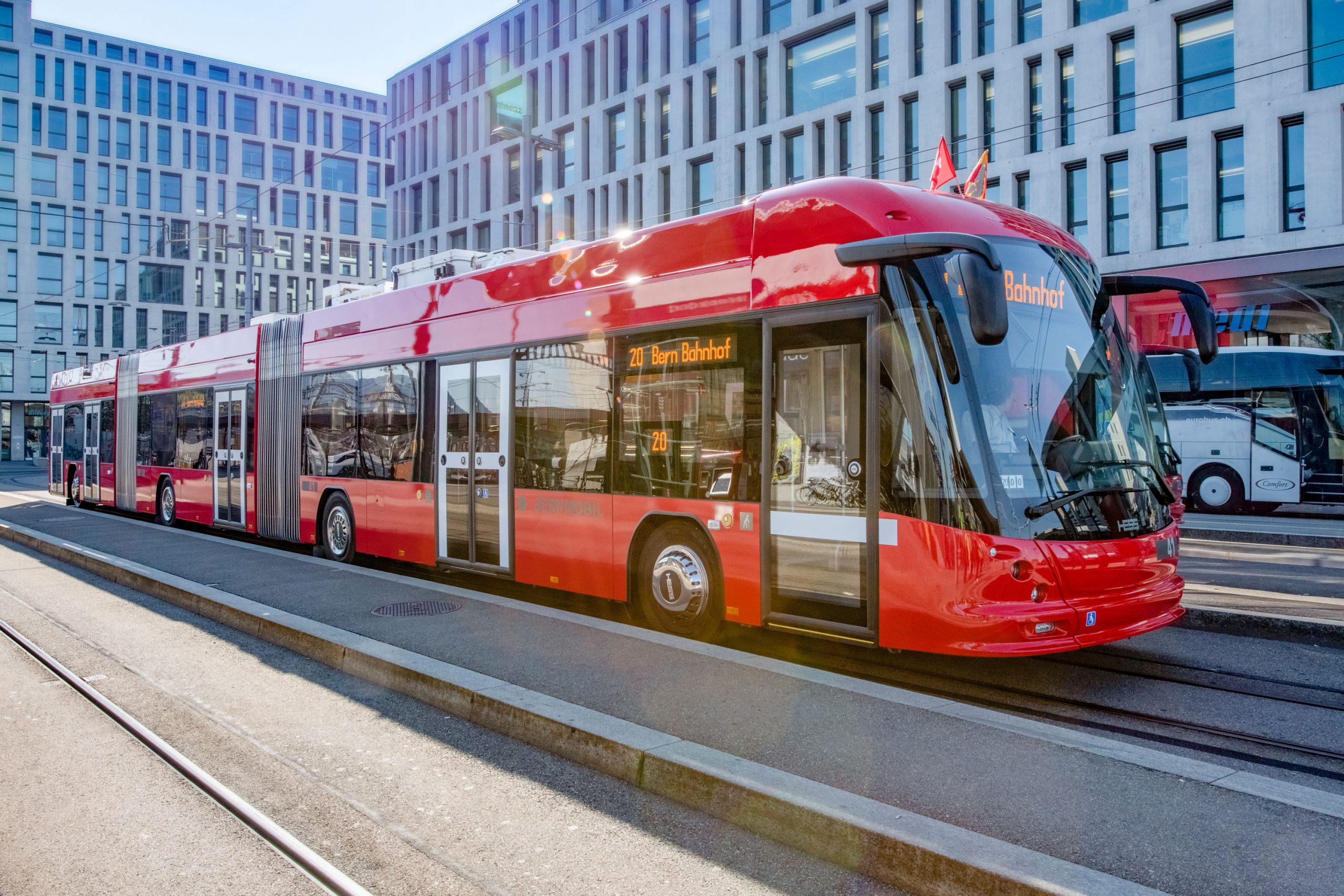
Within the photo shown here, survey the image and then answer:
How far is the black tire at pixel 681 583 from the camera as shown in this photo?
22.8 ft

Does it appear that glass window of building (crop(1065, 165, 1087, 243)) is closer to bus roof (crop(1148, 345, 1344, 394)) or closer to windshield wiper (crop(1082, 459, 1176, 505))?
bus roof (crop(1148, 345, 1344, 394))

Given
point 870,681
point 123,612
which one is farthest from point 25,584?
point 870,681

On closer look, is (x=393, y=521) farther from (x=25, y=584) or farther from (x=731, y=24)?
(x=731, y=24)

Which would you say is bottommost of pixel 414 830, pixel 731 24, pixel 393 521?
pixel 414 830

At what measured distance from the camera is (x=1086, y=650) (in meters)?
7.04

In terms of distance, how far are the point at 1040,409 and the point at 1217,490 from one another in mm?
18690

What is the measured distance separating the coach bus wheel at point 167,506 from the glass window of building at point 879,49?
23.0 metres

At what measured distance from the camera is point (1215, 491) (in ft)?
70.5

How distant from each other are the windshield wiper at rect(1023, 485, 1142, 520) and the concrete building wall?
21884 millimetres

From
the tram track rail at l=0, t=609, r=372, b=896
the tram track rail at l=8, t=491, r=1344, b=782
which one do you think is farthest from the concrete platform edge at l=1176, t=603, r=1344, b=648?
the tram track rail at l=0, t=609, r=372, b=896

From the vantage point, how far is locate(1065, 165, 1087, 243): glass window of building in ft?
87.8

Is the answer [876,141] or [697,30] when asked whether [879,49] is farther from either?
[697,30]

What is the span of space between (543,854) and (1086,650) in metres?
4.86

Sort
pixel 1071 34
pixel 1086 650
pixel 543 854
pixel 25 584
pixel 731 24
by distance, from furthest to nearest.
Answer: pixel 731 24 → pixel 1071 34 → pixel 25 584 → pixel 1086 650 → pixel 543 854
